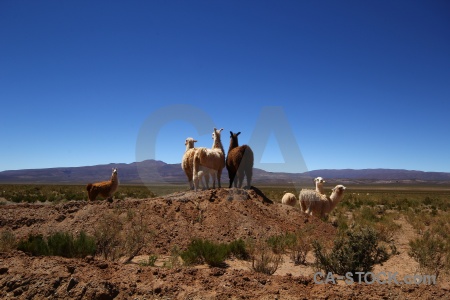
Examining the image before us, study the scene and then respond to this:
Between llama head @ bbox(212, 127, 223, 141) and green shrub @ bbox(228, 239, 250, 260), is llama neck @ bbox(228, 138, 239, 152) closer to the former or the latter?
llama head @ bbox(212, 127, 223, 141)

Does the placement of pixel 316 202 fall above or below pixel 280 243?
above

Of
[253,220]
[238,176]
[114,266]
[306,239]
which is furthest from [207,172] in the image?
[114,266]

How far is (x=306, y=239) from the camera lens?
377 inches

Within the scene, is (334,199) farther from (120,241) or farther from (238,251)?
(120,241)

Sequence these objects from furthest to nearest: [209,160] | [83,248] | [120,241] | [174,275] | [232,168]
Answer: [232,168]
[209,160]
[120,241]
[83,248]
[174,275]

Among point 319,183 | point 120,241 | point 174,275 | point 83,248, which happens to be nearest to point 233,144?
point 319,183

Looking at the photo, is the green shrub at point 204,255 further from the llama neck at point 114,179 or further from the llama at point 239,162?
the llama neck at point 114,179

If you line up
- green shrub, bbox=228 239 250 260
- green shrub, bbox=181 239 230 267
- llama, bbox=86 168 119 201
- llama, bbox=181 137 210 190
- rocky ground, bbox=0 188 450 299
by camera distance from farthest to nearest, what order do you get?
llama, bbox=86 168 119 201 < llama, bbox=181 137 210 190 < green shrub, bbox=228 239 250 260 < green shrub, bbox=181 239 230 267 < rocky ground, bbox=0 188 450 299

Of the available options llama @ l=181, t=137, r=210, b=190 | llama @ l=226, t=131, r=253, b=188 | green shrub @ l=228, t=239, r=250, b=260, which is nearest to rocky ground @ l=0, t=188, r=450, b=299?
green shrub @ l=228, t=239, r=250, b=260

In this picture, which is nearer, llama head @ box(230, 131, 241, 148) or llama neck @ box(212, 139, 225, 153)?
llama neck @ box(212, 139, 225, 153)

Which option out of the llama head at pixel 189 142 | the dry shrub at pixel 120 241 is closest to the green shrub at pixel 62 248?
the dry shrub at pixel 120 241

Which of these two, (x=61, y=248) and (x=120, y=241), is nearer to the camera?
(x=61, y=248)

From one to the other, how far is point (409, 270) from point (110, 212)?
31.6 ft

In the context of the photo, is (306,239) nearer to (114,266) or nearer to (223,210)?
(223,210)
